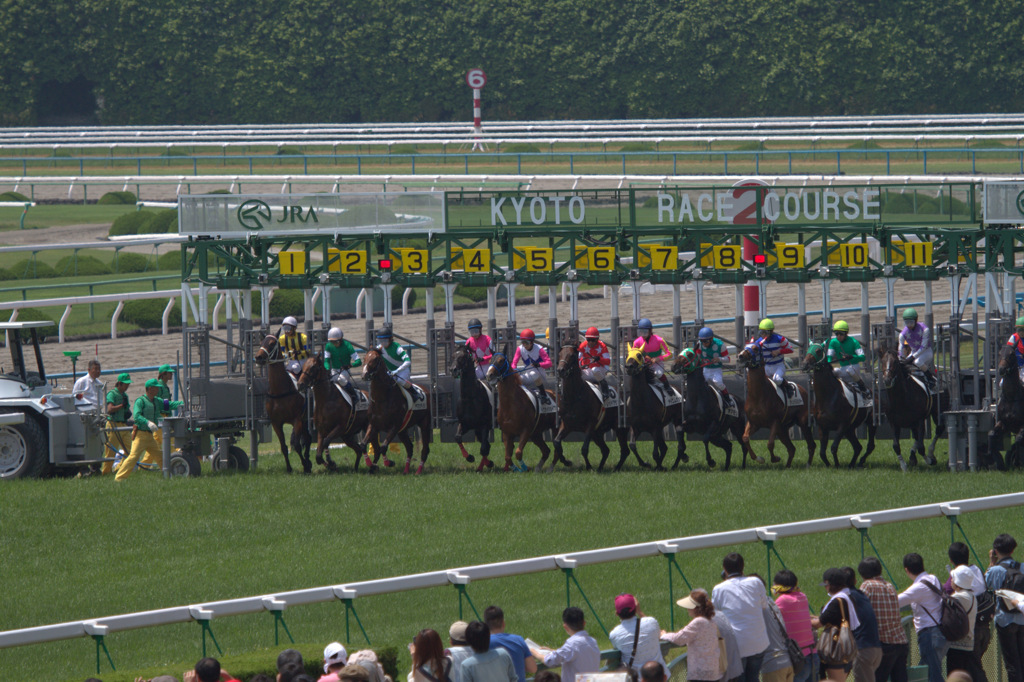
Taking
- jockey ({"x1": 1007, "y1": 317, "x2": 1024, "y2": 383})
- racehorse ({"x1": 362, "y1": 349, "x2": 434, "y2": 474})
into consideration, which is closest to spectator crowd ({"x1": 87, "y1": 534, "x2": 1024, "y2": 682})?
jockey ({"x1": 1007, "y1": 317, "x2": 1024, "y2": 383})

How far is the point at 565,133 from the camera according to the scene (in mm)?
40562

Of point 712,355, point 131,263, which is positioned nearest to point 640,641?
point 712,355

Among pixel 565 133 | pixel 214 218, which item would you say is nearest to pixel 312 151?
pixel 565 133

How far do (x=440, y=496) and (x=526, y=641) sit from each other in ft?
20.9

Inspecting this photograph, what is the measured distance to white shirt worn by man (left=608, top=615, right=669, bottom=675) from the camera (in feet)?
23.6

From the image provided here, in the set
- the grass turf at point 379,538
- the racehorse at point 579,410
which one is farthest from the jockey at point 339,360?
the racehorse at point 579,410

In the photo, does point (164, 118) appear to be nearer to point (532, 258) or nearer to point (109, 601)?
point (532, 258)

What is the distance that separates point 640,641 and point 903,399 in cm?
854

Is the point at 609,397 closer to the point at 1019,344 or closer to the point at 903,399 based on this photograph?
the point at 903,399

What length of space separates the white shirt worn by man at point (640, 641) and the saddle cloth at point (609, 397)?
27.8 ft

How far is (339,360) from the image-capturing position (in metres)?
16.1

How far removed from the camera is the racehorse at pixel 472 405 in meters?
15.6

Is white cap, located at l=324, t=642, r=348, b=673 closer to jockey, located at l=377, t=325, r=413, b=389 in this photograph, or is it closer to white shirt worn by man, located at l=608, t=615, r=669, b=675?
white shirt worn by man, located at l=608, t=615, r=669, b=675

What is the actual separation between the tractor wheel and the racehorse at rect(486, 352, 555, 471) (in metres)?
4.45
